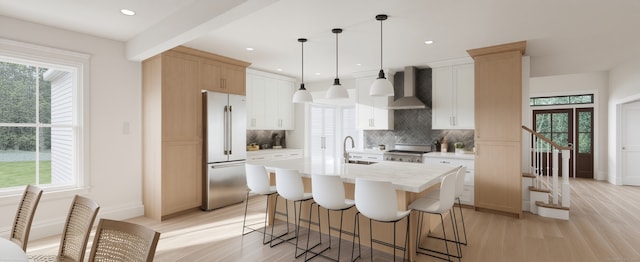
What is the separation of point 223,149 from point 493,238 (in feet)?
12.7

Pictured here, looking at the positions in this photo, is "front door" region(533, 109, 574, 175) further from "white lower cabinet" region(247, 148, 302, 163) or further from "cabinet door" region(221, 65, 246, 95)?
"cabinet door" region(221, 65, 246, 95)

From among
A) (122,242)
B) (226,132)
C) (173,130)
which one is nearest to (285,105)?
(226,132)

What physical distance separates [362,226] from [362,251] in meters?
0.24

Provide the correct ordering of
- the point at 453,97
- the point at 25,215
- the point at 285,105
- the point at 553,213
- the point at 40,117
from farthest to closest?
the point at 285,105
the point at 453,97
the point at 553,213
the point at 40,117
the point at 25,215

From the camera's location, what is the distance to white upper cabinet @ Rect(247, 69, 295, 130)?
5988 millimetres

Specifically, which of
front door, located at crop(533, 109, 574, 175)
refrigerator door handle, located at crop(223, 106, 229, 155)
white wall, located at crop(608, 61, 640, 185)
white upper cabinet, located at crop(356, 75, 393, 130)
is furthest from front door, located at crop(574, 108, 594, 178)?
refrigerator door handle, located at crop(223, 106, 229, 155)

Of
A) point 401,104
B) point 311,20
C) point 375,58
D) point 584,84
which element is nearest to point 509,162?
point 401,104

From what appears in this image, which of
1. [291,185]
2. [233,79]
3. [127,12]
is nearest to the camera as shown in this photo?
[291,185]

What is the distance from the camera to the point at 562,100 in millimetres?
7895

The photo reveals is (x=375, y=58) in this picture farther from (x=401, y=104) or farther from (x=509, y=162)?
(x=509, y=162)

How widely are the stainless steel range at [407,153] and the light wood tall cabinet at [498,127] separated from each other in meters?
0.98

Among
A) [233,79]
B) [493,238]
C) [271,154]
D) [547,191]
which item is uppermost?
[233,79]

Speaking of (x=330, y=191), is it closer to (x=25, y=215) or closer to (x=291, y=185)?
(x=291, y=185)

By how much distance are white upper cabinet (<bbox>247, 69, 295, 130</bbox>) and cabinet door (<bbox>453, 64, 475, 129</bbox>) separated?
341 cm
